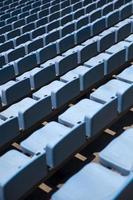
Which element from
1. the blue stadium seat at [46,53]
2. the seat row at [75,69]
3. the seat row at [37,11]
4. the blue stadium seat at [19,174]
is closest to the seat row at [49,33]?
the blue stadium seat at [46,53]

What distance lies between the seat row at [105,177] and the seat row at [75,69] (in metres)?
1.01

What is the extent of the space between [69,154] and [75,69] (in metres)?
1.58

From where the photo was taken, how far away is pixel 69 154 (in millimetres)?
2646

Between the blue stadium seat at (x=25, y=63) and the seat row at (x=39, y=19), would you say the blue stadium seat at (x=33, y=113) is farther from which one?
the seat row at (x=39, y=19)

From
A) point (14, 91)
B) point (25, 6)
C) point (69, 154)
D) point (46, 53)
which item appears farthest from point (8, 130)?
point (25, 6)

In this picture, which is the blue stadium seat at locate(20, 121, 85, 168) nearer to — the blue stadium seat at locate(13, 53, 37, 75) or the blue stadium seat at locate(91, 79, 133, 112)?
the blue stadium seat at locate(91, 79, 133, 112)

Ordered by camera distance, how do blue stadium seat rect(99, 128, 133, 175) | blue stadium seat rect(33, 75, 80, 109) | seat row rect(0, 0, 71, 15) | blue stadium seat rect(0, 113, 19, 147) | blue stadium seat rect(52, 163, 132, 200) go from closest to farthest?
blue stadium seat rect(52, 163, 132, 200)
blue stadium seat rect(99, 128, 133, 175)
blue stadium seat rect(0, 113, 19, 147)
blue stadium seat rect(33, 75, 80, 109)
seat row rect(0, 0, 71, 15)

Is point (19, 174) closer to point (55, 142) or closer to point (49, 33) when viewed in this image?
point (55, 142)

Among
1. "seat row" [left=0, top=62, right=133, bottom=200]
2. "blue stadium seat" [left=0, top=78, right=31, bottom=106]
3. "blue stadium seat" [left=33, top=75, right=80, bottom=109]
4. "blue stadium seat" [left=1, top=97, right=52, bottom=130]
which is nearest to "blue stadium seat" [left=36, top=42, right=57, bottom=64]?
"blue stadium seat" [left=0, top=78, right=31, bottom=106]

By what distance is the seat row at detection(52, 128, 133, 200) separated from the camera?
2.13 meters

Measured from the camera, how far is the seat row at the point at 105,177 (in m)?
2.13

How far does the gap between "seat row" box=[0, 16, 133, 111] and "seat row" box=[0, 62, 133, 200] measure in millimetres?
271

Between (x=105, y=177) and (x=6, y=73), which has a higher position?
(x=105, y=177)

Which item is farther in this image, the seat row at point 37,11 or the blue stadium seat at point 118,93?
the seat row at point 37,11
